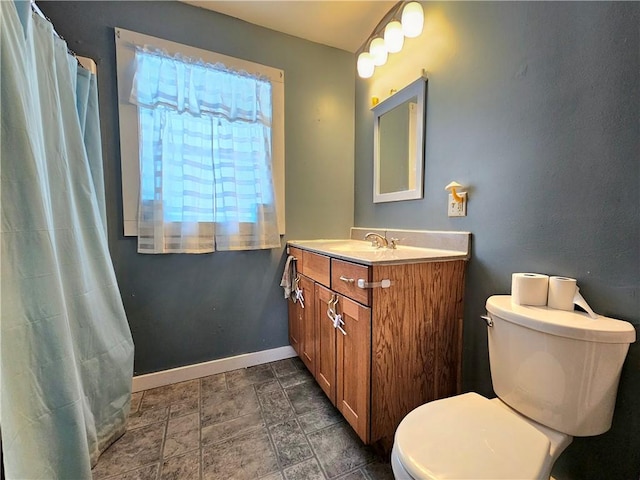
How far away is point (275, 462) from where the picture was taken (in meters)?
1.11

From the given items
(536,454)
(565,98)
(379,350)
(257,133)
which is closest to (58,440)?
(379,350)

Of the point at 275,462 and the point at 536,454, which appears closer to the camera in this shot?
the point at 536,454

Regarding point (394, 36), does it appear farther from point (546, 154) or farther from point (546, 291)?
point (546, 291)

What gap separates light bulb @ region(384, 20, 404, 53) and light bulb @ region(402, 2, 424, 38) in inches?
2.7

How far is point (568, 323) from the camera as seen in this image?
764 millimetres

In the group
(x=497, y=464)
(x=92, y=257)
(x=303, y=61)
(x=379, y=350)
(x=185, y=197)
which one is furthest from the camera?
(x=303, y=61)

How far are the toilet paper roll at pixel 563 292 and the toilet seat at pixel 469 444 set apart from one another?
0.39m

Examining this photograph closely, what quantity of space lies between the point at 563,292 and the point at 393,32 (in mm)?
1498

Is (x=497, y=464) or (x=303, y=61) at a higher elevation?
(x=303, y=61)

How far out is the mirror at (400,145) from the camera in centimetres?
149

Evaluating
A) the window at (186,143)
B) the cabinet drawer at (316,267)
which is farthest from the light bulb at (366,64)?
the cabinet drawer at (316,267)

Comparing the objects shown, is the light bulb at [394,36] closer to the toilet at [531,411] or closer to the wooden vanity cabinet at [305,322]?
the wooden vanity cabinet at [305,322]

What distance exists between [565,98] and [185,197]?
5.88 feet

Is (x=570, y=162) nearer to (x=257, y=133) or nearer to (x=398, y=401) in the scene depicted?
(x=398, y=401)
